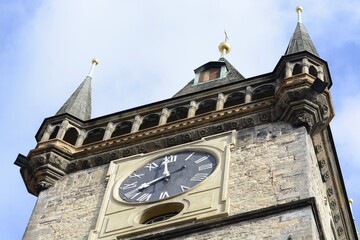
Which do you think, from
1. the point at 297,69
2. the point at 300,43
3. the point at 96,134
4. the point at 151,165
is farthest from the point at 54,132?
the point at 300,43

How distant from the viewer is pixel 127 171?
1800cm

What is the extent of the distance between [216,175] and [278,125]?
1507 millimetres

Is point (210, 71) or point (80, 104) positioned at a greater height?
point (210, 71)

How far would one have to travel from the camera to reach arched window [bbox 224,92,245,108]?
63.0 ft

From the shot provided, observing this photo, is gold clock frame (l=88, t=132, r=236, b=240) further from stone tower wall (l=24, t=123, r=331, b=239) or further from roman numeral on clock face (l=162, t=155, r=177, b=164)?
roman numeral on clock face (l=162, t=155, r=177, b=164)

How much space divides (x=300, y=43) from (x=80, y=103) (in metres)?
4.38

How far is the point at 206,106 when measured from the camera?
763 inches

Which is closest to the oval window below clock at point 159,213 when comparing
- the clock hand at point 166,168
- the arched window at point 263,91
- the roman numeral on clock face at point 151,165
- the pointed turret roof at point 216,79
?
the clock hand at point 166,168

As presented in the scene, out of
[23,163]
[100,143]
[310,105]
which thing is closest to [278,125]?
[310,105]

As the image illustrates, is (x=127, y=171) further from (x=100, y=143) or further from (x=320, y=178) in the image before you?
(x=320, y=178)

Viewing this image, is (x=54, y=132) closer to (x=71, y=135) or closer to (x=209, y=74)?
(x=71, y=135)

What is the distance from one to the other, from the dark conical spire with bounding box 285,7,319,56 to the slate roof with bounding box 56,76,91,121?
4.02 metres

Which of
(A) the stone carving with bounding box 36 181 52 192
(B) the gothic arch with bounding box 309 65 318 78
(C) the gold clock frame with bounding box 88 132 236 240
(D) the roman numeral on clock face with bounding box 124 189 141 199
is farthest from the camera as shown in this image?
(B) the gothic arch with bounding box 309 65 318 78

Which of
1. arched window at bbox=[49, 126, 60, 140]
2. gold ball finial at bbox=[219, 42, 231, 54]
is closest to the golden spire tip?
gold ball finial at bbox=[219, 42, 231, 54]
